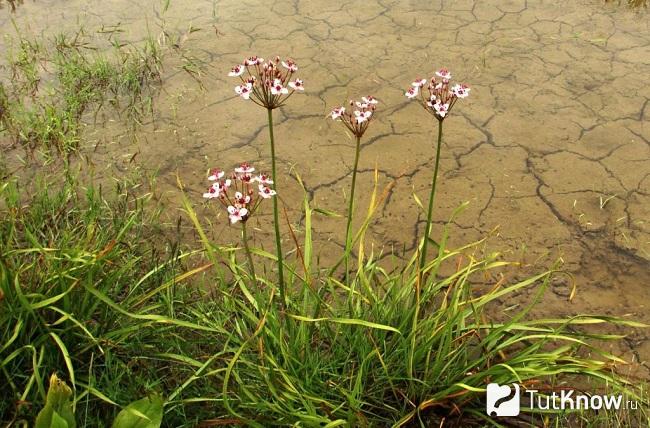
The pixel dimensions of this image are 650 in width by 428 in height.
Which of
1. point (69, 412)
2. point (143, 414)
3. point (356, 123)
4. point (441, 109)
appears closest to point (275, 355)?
point (143, 414)

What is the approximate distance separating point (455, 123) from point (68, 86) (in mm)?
1944

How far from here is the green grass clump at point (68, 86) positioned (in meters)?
3.22

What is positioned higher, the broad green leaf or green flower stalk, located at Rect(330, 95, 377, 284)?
green flower stalk, located at Rect(330, 95, 377, 284)

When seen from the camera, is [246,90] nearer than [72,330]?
Yes

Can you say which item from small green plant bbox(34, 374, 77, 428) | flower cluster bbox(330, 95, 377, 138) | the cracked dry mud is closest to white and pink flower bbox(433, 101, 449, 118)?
flower cluster bbox(330, 95, 377, 138)

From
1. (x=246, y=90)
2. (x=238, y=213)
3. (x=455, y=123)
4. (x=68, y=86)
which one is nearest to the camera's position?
(x=238, y=213)

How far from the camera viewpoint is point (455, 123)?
3.32 metres

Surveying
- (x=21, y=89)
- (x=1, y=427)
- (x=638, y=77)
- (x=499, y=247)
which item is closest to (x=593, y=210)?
(x=499, y=247)

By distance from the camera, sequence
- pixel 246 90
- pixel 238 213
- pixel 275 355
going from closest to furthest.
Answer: pixel 238 213
pixel 246 90
pixel 275 355

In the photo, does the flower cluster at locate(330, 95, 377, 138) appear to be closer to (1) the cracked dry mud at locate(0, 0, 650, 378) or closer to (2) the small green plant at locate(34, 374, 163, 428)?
(1) the cracked dry mud at locate(0, 0, 650, 378)

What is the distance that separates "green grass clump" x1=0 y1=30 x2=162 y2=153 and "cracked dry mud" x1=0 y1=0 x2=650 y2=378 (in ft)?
0.42

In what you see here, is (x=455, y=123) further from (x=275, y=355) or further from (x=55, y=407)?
(x=55, y=407)

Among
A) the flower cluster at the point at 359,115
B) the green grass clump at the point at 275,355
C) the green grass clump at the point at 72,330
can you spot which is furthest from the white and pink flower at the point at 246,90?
the green grass clump at the point at 72,330

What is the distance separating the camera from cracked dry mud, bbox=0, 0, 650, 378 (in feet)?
8.81
